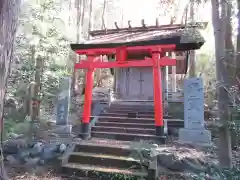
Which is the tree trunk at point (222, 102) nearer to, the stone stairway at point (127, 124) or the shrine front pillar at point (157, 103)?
the shrine front pillar at point (157, 103)

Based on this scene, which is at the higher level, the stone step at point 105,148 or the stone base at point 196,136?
the stone base at point 196,136

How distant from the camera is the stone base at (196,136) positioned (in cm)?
657

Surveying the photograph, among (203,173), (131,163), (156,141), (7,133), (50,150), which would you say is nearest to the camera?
(203,173)

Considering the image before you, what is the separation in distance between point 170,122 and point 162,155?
11.1 feet

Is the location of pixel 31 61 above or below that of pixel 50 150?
above

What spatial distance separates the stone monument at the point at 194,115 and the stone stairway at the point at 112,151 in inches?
43.5

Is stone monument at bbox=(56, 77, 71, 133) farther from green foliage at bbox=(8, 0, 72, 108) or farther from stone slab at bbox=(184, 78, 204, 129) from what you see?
stone slab at bbox=(184, 78, 204, 129)

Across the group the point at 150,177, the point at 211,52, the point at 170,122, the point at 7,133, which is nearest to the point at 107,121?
the point at 170,122

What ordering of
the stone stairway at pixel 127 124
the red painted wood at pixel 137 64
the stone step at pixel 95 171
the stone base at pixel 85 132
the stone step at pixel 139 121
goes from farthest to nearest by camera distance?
the stone step at pixel 139 121 < the stone stairway at pixel 127 124 < the stone base at pixel 85 132 < the red painted wood at pixel 137 64 < the stone step at pixel 95 171

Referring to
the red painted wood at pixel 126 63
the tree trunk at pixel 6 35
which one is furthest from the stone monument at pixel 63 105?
the tree trunk at pixel 6 35

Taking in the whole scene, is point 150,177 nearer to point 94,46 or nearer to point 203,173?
point 203,173

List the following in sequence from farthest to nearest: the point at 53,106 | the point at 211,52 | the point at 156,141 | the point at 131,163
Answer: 1. the point at 211,52
2. the point at 53,106
3. the point at 156,141
4. the point at 131,163

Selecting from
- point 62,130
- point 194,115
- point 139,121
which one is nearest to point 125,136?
point 139,121

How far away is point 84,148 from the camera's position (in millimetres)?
6270
